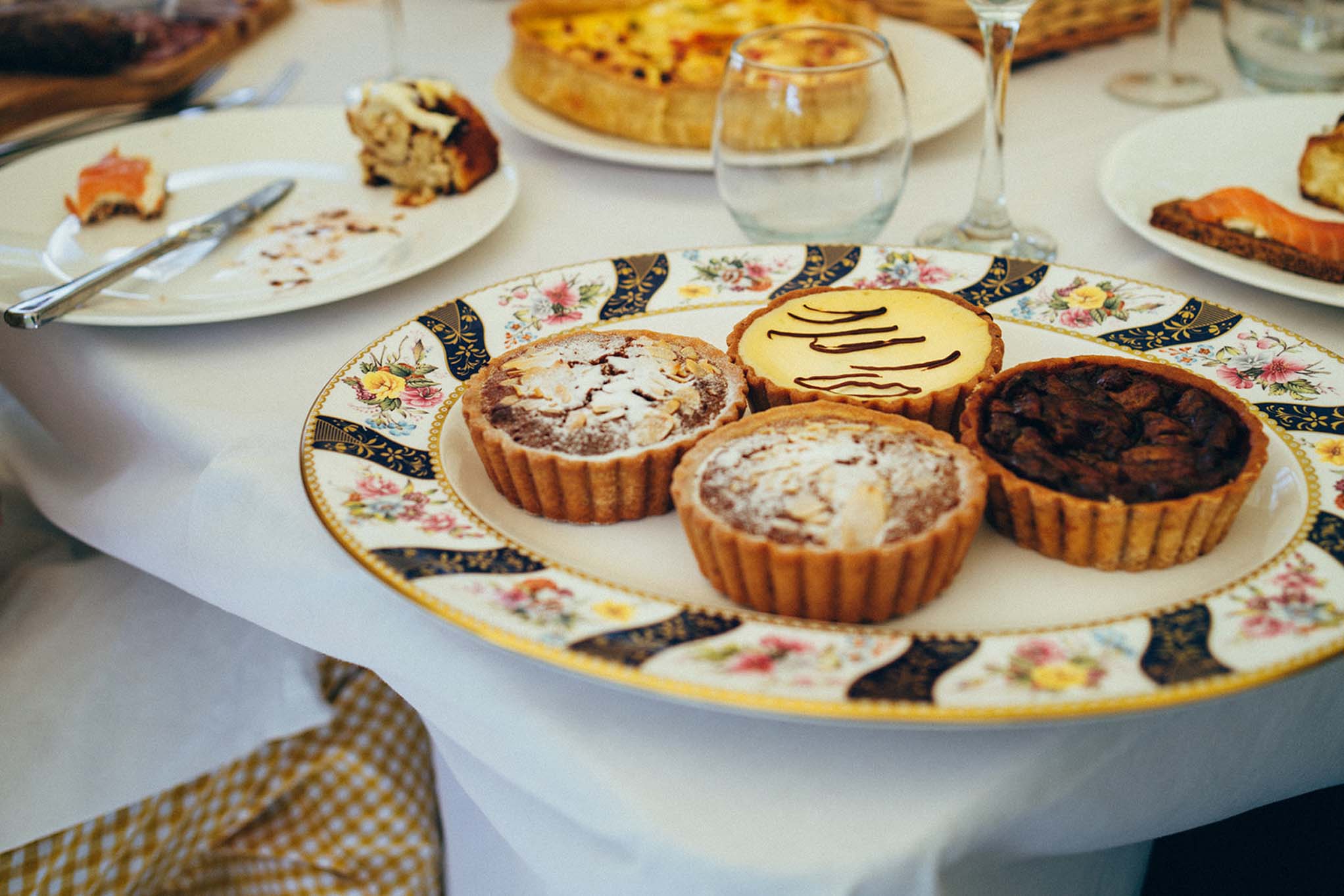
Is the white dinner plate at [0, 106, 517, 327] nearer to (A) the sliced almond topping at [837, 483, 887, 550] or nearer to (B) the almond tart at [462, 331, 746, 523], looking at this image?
(B) the almond tart at [462, 331, 746, 523]

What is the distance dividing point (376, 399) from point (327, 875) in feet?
2.86

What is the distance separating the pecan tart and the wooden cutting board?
69.8 inches

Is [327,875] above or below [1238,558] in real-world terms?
below

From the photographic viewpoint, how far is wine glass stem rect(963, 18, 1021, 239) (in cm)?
147

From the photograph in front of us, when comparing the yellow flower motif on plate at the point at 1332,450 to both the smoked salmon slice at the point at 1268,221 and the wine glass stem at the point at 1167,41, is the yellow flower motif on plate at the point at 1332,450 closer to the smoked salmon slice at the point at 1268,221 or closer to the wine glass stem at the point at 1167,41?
the smoked salmon slice at the point at 1268,221

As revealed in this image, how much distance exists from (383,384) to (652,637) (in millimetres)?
538

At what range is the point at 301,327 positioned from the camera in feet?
4.84

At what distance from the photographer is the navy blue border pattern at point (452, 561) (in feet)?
3.01

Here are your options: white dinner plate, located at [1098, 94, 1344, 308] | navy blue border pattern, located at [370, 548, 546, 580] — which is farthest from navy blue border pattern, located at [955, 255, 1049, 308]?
navy blue border pattern, located at [370, 548, 546, 580]

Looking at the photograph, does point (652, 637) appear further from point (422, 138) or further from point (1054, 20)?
point (1054, 20)

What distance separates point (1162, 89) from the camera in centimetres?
220

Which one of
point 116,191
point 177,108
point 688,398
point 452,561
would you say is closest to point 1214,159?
point 688,398

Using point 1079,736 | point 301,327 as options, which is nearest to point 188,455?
point 301,327

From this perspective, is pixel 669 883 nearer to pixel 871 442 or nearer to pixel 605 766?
pixel 605 766
